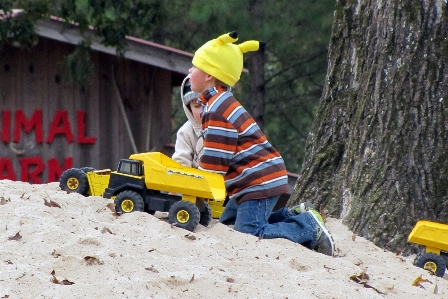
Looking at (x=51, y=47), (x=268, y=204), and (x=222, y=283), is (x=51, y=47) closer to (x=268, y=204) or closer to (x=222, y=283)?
(x=268, y=204)

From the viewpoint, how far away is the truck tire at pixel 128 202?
516cm

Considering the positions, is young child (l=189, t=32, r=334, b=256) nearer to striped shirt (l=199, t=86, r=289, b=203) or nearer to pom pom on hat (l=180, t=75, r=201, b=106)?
striped shirt (l=199, t=86, r=289, b=203)

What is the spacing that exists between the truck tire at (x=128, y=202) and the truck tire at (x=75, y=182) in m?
0.50

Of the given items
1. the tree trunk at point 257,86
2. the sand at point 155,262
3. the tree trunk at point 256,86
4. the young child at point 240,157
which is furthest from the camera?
the tree trunk at point 256,86

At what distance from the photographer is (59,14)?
11.0 meters

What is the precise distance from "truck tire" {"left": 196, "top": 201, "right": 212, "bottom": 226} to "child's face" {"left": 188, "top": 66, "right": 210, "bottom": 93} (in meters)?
0.81

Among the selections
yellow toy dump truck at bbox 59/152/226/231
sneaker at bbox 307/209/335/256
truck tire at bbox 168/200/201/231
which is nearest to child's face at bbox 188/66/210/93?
yellow toy dump truck at bbox 59/152/226/231

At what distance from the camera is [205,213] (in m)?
5.22

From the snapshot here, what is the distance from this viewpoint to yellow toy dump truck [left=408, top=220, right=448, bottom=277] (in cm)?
541

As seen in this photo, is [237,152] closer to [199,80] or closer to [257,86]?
[199,80]

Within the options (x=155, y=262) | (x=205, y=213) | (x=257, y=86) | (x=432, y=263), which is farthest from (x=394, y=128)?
(x=257, y=86)

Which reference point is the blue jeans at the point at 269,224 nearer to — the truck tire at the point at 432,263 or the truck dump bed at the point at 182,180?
the truck dump bed at the point at 182,180

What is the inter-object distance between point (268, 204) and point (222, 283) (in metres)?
1.39

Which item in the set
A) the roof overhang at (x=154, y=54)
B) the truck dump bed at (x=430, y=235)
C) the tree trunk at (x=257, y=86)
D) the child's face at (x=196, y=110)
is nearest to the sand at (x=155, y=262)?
the truck dump bed at (x=430, y=235)
